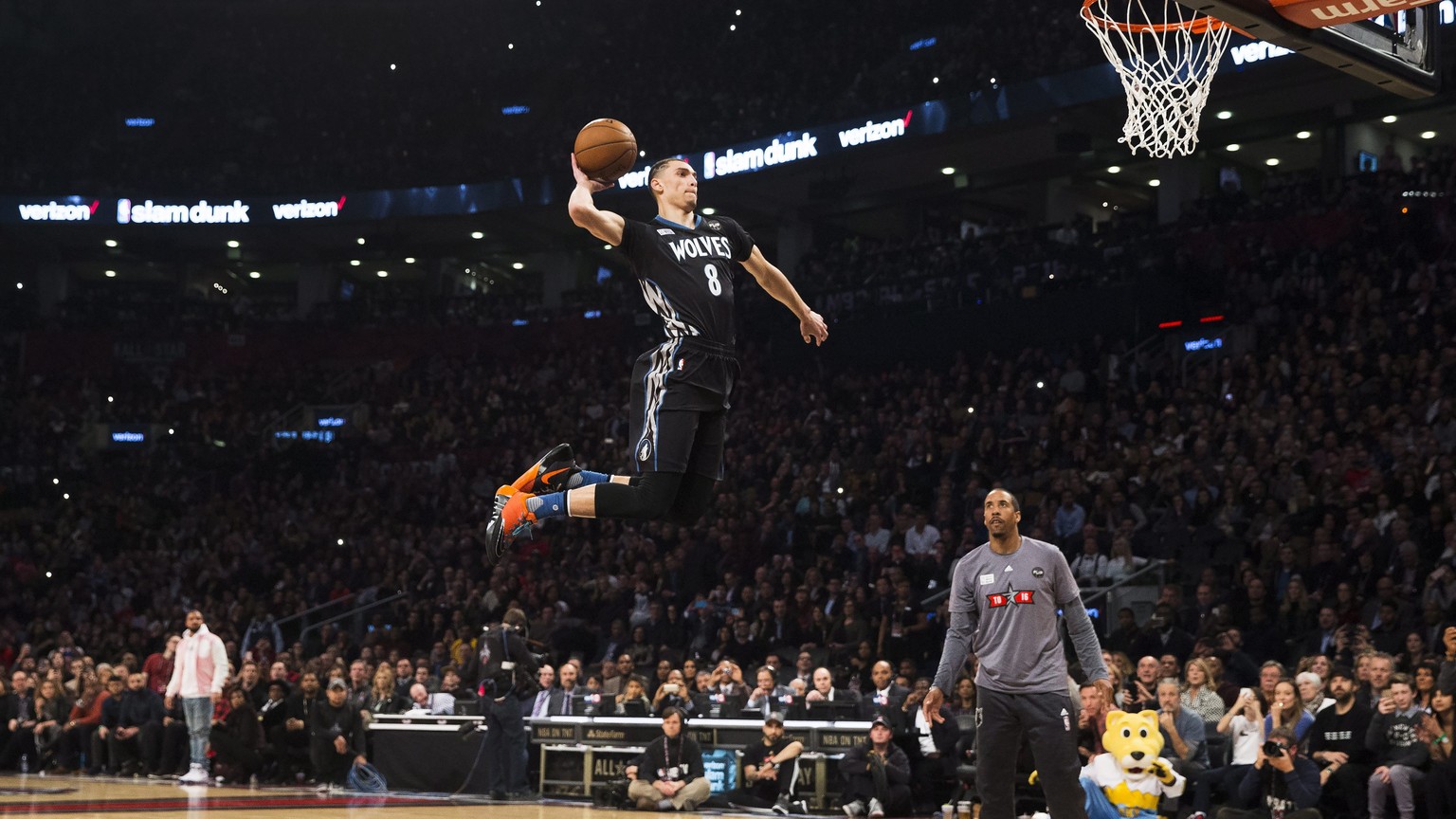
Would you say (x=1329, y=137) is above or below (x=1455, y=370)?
above

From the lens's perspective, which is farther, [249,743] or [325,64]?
[325,64]

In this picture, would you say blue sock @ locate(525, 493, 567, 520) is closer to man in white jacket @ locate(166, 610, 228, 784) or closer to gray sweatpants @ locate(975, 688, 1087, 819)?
gray sweatpants @ locate(975, 688, 1087, 819)

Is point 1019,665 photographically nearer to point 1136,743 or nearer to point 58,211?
point 1136,743

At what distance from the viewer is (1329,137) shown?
83.0 feet

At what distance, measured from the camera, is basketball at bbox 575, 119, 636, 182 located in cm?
634

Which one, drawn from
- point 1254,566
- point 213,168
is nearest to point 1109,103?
point 1254,566

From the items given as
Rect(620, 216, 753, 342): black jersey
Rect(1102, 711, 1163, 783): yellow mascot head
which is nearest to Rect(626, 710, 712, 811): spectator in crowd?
Rect(1102, 711, 1163, 783): yellow mascot head

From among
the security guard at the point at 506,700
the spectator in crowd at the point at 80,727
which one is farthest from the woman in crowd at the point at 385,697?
the spectator in crowd at the point at 80,727

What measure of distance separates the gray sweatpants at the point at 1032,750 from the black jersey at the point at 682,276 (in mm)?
2091

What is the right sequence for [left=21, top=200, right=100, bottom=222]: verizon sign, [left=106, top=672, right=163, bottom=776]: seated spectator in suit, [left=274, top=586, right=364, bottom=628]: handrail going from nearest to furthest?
1. [left=106, top=672, right=163, bottom=776]: seated spectator in suit
2. [left=274, top=586, right=364, bottom=628]: handrail
3. [left=21, top=200, right=100, bottom=222]: verizon sign

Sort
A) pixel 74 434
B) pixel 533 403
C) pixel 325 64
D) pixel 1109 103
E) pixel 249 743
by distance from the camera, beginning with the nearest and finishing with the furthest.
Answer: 1. pixel 249 743
2. pixel 1109 103
3. pixel 533 403
4. pixel 74 434
5. pixel 325 64

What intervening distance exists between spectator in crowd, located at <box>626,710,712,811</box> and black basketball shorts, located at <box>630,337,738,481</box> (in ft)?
24.3

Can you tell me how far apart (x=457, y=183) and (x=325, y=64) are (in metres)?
8.36

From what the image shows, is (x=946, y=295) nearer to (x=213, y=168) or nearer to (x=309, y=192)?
(x=309, y=192)
